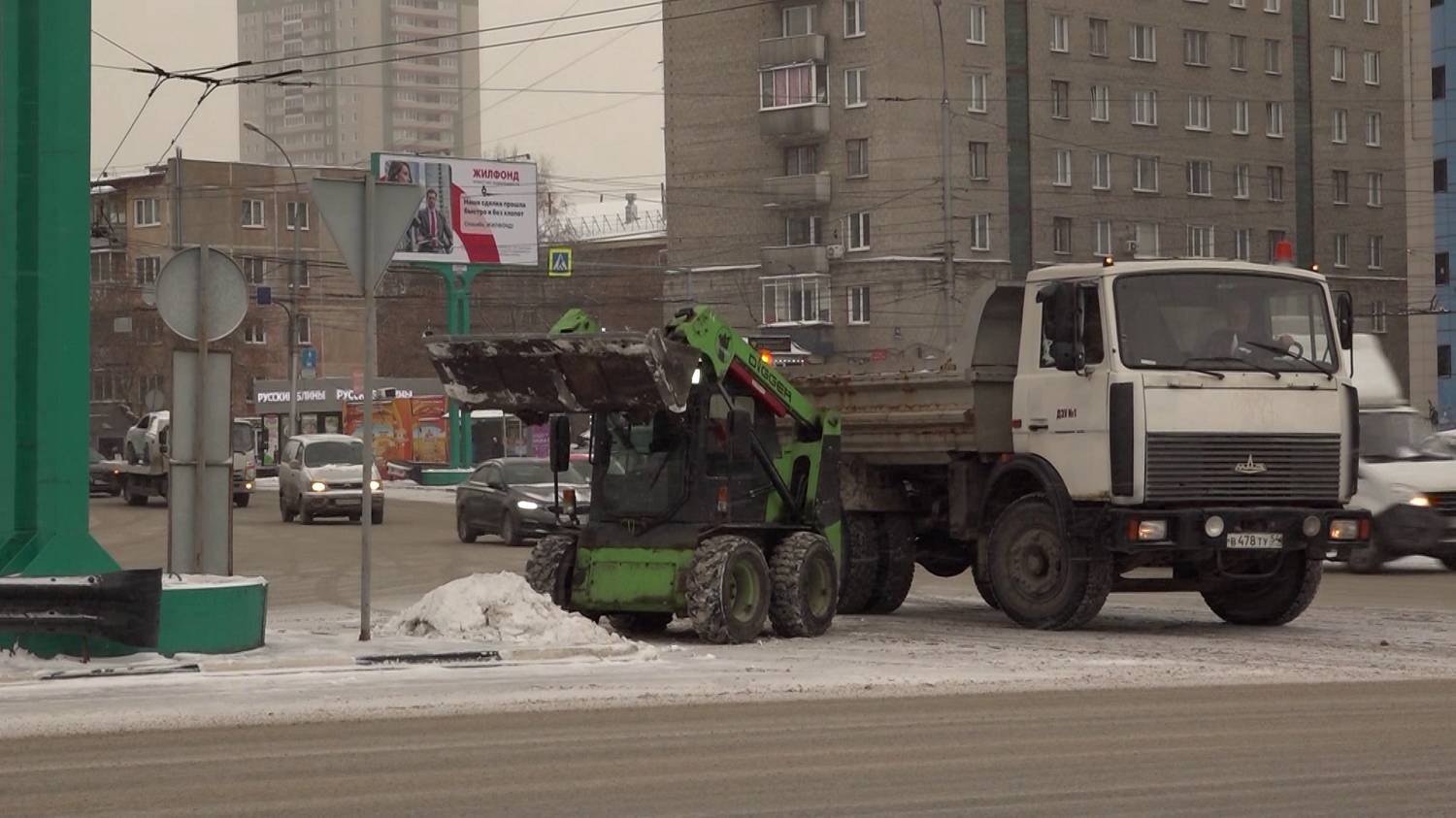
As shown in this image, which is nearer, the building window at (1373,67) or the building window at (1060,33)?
the building window at (1060,33)

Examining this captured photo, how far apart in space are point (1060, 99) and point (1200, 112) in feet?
22.8

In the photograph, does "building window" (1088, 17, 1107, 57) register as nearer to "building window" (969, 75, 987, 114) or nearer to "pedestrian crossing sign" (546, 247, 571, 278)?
"building window" (969, 75, 987, 114)

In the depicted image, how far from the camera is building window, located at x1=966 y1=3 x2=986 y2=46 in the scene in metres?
76.4

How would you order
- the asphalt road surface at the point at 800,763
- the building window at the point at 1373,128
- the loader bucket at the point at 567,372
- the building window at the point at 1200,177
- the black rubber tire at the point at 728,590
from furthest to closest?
the building window at the point at 1373,128, the building window at the point at 1200,177, the loader bucket at the point at 567,372, the black rubber tire at the point at 728,590, the asphalt road surface at the point at 800,763

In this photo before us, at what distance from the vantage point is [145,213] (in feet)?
365

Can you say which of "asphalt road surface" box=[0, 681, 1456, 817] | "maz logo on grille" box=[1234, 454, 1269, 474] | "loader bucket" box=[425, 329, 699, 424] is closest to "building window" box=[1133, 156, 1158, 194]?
"maz logo on grille" box=[1234, 454, 1269, 474]

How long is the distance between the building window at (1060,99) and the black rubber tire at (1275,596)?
202 ft

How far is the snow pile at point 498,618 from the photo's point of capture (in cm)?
1493

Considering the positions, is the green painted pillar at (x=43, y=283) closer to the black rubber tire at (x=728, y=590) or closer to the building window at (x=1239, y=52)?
the black rubber tire at (x=728, y=590)

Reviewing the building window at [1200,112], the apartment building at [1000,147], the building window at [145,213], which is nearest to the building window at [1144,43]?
the apartment building at [1000,147]

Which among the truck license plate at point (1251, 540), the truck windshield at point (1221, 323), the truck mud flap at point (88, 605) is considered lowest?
the truck mud flap at point (88, 605)

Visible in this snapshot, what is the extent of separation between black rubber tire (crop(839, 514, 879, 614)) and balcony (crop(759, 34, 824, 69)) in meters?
59.2

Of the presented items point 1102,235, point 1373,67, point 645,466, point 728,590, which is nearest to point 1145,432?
point 728,590

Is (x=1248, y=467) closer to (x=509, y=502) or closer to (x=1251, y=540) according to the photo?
(x=1251, y=540)
